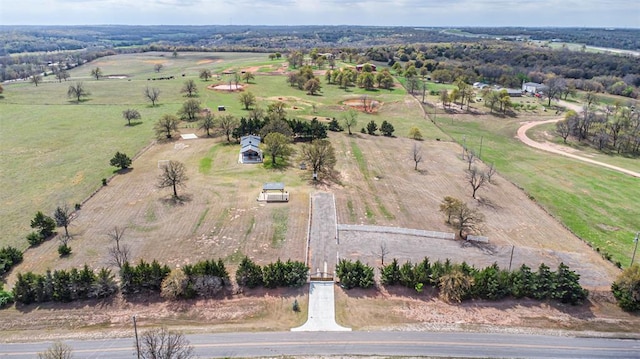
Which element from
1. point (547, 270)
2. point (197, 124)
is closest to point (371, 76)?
point (197, 124)

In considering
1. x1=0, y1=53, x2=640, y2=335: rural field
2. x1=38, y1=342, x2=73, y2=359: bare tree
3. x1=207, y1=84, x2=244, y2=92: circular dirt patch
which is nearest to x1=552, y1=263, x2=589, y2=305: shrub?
x1=0, y1=53, x2=640, y2=335: rural field

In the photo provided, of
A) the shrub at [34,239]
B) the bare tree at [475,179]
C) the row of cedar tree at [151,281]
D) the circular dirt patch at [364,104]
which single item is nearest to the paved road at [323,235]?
the row of cedar tree at [151,281]

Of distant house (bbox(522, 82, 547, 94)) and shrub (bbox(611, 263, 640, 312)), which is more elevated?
distant house (bbox(522, 82, 547, 94))

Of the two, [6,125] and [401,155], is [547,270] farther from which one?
[6,125]

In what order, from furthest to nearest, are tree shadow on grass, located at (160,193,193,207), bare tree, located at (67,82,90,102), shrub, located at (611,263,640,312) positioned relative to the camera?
bare tree, located at (67,82,90,102)
tree shadow on grass, located at (160,193,193,207)
shrub, located at (611,263,640,312)

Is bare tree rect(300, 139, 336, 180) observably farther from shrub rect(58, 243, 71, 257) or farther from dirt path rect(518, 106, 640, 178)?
dirt path rect(518, 106, 640, 178)

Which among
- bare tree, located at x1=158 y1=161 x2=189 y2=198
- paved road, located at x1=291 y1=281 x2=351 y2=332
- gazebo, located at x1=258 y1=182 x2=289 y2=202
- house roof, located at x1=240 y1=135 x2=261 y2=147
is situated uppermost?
house roof, located at x1=240 y1=135 x2=261 y2=147

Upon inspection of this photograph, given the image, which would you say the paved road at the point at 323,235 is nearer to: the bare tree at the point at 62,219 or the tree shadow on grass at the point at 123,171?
the bare tree at the point at 62,219
